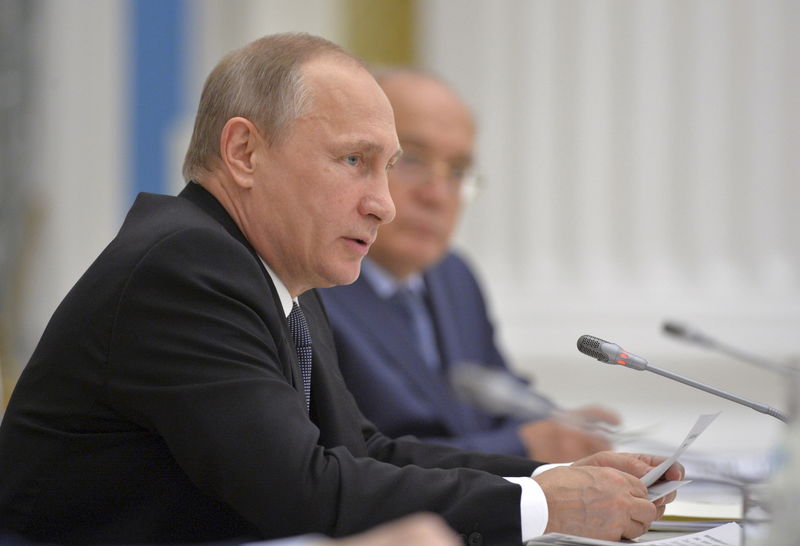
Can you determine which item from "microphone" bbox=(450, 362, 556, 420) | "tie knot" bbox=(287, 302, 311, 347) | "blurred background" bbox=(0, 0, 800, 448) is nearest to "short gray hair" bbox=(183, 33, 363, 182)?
"tie knot" bbox=(287, 302, 311, 347)

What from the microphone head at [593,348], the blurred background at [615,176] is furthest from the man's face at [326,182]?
the blurred background at [615,176]

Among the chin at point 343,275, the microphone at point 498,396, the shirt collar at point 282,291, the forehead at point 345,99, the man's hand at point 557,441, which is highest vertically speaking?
the forehead at point 345,99

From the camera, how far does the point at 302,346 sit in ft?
5.20

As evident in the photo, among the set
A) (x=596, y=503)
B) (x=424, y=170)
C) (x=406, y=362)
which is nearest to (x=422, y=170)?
(x=424, y=170)

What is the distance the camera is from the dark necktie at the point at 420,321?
9.67ft

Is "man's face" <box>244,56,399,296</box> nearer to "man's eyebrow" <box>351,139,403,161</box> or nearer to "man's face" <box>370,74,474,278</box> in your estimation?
"man's eyebrow" <box>351,139,403,161</box>

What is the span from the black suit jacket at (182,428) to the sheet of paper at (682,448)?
211mm

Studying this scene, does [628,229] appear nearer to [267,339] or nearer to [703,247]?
[703,247]

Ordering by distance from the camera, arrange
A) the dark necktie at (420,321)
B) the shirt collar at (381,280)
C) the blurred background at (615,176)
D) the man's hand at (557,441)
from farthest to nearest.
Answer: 1. the blurred background at (615,176)
2. the dark necktie at (420,321)
3. the shirt collar at (381,280)
4. the man's hand at (557,441)

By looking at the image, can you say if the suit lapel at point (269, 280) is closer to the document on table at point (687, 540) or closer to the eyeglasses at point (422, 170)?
the document on table at point (687, 540)

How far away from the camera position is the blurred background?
4262 mm

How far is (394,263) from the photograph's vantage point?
293 centimetres

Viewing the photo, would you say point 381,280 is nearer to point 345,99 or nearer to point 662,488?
point 345,99

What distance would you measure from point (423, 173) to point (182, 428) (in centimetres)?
182
